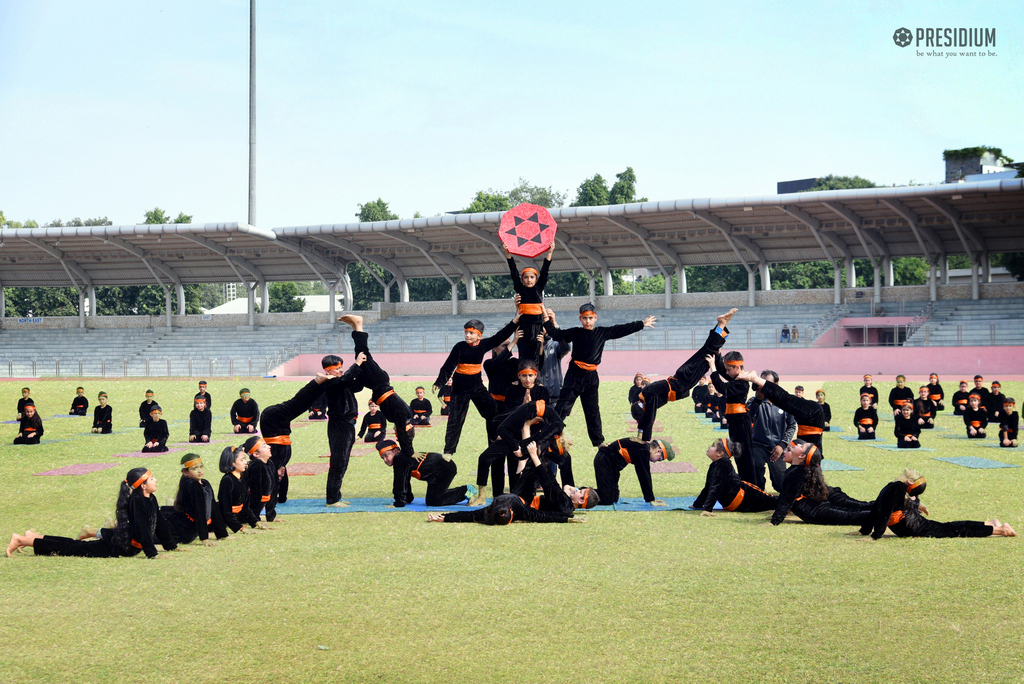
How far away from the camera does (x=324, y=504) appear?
1070cm

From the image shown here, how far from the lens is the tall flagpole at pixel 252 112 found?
44.0 m

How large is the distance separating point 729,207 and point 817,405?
29445 mm

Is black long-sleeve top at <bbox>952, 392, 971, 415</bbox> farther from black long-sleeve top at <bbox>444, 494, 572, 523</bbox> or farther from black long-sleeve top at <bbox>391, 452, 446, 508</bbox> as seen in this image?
black long-sleeve top at <bbox>391, 452, 446, 508</bbox>

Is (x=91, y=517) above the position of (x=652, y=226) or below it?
below

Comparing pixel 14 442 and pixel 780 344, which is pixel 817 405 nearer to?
pixel 14 442

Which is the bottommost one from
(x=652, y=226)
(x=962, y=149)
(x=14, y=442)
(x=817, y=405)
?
(x=14, y=442)

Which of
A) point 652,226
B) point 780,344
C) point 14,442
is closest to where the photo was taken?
point 14,442

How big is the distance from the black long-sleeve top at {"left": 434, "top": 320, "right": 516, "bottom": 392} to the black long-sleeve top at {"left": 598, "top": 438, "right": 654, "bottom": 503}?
200cm

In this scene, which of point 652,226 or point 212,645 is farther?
point 652,226

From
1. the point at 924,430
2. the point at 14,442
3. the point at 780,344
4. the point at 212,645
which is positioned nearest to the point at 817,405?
the point at 212,645

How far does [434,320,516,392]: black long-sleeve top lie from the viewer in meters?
11.2

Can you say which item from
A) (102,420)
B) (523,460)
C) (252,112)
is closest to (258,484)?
(523,460)

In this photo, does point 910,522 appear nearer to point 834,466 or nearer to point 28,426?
point 834,466

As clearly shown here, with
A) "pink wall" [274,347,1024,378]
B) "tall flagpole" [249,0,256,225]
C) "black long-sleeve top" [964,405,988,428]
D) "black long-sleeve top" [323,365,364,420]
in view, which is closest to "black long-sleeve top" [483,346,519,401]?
"black long-sleeve top" [323,365,364,420]
